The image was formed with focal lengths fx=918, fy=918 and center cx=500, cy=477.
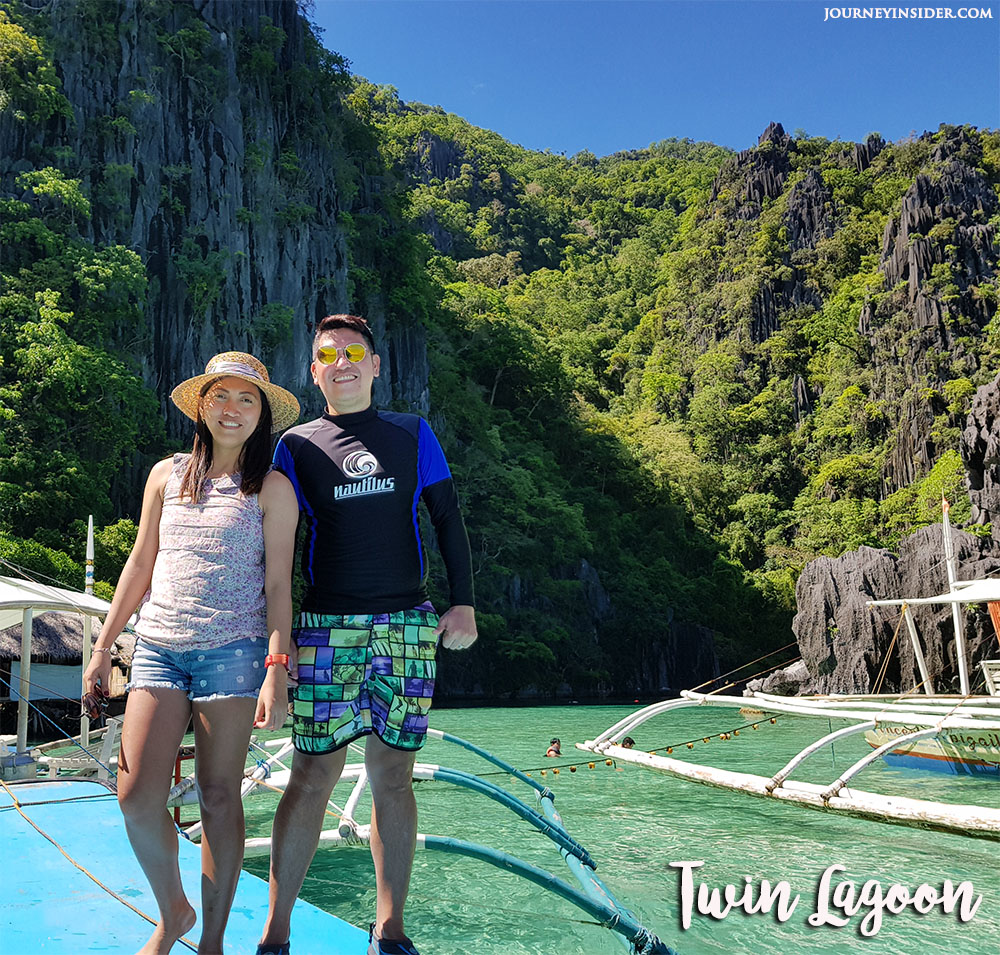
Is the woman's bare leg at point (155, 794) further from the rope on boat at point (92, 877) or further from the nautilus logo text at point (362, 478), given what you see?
the nautilus logo text at point (362, 478)

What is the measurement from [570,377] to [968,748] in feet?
113

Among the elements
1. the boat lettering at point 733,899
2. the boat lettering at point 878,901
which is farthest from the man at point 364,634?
the boat lettering at point 878,901

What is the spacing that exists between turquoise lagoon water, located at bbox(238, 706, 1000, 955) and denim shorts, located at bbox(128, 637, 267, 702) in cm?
281

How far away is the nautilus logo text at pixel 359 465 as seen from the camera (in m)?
2.66

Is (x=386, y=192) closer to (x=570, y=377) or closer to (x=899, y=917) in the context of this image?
(x=570, y=377)

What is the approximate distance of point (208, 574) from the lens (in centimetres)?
251

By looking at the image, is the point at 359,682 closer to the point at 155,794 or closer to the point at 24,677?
the point at 155,794

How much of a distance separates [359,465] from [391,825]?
102cm

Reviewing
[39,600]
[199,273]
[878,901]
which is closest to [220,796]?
[878,901]

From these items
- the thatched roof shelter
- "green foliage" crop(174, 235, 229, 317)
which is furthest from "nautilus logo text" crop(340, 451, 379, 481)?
"green foliage" crop(174, 235, 229, 317)

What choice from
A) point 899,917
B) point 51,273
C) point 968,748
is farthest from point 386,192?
point 899,917

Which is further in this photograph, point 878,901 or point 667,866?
point 667,866

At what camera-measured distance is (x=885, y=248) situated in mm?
46719

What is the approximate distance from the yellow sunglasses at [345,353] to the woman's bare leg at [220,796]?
1.04m
